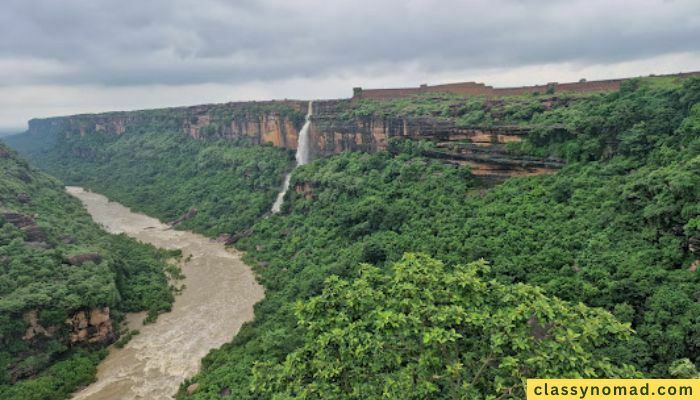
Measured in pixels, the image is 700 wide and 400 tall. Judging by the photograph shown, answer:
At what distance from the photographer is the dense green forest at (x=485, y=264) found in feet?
27.9

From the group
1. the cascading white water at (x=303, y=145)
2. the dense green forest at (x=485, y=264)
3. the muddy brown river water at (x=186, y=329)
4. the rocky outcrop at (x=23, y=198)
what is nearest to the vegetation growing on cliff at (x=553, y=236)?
the dense green forest at (x=485, y=264)

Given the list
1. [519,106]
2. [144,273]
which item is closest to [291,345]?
[144,273]

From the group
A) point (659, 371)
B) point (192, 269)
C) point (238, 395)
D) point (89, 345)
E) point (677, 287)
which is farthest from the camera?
point (192, 269)

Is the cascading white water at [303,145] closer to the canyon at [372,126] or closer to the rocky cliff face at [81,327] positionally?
the canyon at [372,126]

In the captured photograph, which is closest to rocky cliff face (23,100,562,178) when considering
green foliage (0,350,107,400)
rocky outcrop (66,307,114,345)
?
Result: rocky outcrop (66,307,114,345)

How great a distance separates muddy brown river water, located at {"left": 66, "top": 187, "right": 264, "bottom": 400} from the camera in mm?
19578

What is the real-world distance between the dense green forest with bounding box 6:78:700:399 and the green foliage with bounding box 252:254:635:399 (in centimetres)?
5

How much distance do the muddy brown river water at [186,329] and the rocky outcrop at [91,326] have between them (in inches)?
38.9

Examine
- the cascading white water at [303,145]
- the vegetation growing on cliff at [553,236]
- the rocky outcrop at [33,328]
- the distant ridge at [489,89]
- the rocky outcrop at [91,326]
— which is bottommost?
the rocky outcrop at [91,326]

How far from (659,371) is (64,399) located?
22814mm

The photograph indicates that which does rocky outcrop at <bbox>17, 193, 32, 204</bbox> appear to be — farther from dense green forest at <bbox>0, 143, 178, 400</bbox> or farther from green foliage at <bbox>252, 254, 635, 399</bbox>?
green foliage at <bbox>252, 254, 635, 399</bbox>

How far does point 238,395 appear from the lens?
50.5 ft

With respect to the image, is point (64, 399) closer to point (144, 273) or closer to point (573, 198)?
point (144, 273)

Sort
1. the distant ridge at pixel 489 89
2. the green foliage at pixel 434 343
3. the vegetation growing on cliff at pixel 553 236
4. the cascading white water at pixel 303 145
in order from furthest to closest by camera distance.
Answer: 1. the cascading white water at pixel 303 145
2. the distant ridge at pixel 489 89
3. the vegetation growing on cliff at pixel 553 236
4. the green foliage at pixel 434 343
